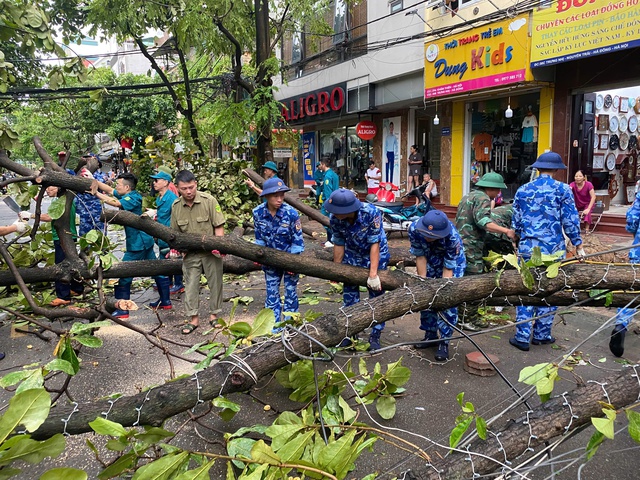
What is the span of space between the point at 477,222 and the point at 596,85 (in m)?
6.79

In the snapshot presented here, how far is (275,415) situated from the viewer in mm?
3477

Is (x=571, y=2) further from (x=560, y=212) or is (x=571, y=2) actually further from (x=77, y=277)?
(x=77, y=277)

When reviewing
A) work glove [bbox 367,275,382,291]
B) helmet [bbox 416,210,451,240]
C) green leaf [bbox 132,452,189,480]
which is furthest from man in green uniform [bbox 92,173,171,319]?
green leaf [bbox 132,452,189,480]

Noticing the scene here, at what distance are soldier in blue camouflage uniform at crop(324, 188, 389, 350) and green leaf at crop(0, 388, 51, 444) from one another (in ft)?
8.77

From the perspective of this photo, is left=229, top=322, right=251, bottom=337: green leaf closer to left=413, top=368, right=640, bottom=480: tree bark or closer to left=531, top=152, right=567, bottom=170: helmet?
left=413, top=368, right=640, bottom=480: tree bark

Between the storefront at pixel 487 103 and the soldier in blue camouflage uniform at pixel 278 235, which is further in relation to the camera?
the storefront at pixel 487 103

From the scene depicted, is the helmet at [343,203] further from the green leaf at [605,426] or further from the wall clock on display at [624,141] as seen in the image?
the wall clock on display at [624,141]

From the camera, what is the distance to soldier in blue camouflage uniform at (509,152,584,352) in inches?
177

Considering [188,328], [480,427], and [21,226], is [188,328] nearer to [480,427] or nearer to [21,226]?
[21,226]

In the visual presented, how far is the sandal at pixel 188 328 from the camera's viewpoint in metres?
5.19

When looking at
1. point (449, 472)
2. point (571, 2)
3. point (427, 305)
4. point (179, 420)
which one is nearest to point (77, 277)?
point (179, 420)

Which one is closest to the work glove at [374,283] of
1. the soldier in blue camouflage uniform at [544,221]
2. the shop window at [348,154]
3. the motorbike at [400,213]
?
the soldier in blue camouflage uniform at [544,221]

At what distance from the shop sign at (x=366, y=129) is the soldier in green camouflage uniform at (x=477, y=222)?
11.0 meters

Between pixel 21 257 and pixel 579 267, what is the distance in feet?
19.5
